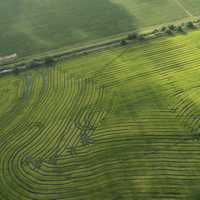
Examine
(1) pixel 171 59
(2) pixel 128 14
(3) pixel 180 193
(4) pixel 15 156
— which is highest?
(2) pixel 128 14

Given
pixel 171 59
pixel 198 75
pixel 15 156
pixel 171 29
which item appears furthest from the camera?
pixel 171 29

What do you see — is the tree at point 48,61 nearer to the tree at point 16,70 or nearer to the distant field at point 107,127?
the distant field at point 107,127

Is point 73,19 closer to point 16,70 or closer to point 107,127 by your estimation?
point 16,70

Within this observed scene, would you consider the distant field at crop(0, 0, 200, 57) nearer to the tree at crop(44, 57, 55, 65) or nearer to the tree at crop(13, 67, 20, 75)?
the tree at crop(44, 57, 55, 65)

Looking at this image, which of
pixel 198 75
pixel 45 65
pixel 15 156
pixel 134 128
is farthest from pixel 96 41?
pixel 15 156

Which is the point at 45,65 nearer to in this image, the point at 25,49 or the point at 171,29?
the point at 25,49

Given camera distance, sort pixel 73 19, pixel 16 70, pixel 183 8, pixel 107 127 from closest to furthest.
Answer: pixel 107 127
pixel 16 70
pixel 183 8
pixel 73 19

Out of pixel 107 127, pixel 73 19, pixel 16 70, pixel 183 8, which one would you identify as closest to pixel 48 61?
pixel 16 70

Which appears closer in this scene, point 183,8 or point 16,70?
point 16,70
